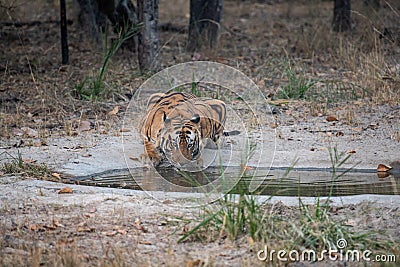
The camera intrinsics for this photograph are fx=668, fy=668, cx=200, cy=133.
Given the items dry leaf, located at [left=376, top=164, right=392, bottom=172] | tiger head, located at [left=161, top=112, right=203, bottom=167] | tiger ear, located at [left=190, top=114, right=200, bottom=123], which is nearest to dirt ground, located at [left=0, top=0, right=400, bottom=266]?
dry leaf, located at [left=376, top=164, right=392, bottom=172]

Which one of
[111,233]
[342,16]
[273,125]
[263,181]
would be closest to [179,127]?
[263,181]

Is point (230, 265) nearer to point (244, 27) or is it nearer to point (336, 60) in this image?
point (336, 60)

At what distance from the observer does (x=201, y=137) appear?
21.5ft

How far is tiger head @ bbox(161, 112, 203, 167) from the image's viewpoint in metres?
6.14

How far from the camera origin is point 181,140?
241 inches

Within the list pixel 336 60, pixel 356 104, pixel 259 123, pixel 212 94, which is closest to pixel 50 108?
pixel 212 94

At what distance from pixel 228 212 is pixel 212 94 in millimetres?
4937

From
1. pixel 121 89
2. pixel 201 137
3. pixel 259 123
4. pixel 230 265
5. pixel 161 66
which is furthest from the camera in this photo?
pixel 161 66

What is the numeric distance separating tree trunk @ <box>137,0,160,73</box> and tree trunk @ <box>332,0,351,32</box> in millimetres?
4953

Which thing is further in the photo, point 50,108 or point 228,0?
point 228,0

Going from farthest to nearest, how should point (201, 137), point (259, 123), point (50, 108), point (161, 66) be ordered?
point (161, 66) → point (50, 108) → point (259, 123) → point (201, 137)

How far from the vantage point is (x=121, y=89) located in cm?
973

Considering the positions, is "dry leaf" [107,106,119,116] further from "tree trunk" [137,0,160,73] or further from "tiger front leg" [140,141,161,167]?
"tiger front leg" [140,141,161,167]

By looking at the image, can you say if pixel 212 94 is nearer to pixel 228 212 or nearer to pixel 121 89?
pixel 121 89
